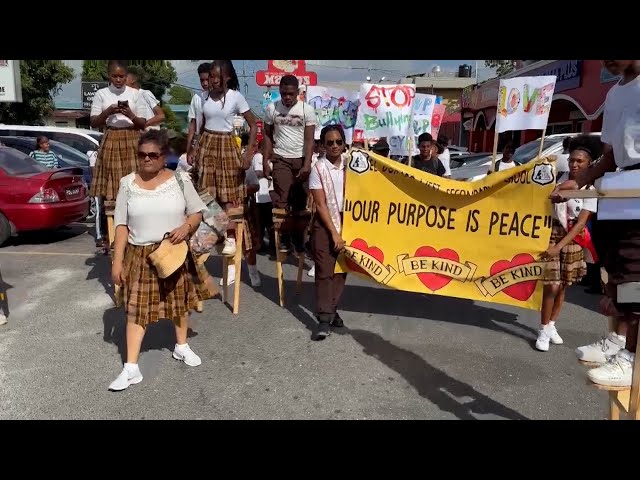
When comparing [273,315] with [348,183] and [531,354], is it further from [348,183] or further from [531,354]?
[531,354]

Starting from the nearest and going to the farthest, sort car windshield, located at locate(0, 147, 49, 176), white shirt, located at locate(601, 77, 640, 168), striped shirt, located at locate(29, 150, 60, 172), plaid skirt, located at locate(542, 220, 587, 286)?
white shirt, located at locate(601, 77, 640, 168)
plaid skirt, located at locate(542, 220, 587, 286)
car windshield, located at locate(0, 147, 49, 176)
striped shirt, located at locate(29, 150, 60, 172)

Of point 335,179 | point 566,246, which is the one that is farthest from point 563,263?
point 335,179

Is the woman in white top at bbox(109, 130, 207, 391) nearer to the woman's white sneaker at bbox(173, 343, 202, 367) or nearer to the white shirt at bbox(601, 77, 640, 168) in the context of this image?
the woman's white sneaker at bbox(173, 343, 202, 367)

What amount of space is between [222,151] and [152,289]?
1984 mm

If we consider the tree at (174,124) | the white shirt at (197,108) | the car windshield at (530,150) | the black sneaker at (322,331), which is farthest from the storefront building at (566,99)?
the black sneaker at (322,331)

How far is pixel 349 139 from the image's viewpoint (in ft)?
30.0

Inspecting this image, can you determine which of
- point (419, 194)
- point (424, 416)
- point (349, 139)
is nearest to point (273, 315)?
point (419, 194)

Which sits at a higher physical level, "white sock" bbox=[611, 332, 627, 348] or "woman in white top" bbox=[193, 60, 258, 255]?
"woman in white top" bbox=[193, 60, 258, 255]

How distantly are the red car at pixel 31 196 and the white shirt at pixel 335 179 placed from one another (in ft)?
18.3

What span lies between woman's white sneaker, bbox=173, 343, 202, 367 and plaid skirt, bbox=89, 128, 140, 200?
2.01 m

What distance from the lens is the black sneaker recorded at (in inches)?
174

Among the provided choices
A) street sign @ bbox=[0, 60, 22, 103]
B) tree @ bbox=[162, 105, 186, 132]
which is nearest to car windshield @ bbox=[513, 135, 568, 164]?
tree @ bbox=[162, 105, 186, 132]

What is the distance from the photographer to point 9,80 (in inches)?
291

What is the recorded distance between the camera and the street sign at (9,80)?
7282 mm
